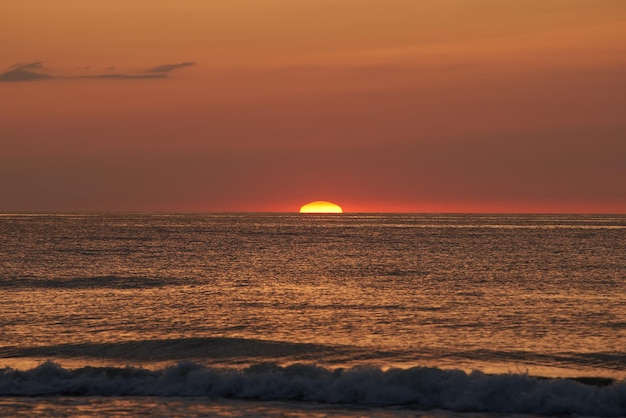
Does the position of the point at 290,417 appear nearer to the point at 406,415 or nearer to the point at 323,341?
the point at 406,415

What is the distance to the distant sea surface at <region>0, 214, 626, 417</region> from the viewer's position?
2222 cm

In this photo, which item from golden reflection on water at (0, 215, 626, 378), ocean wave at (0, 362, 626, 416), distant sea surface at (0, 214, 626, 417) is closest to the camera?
ocean wave at (0, 362, 626, 416)

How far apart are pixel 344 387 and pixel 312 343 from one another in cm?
799

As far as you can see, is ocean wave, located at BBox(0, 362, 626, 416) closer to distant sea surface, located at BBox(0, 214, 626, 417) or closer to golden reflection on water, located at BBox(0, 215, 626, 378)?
distant sea surface, located at BBox(0, 214, 626, 417)

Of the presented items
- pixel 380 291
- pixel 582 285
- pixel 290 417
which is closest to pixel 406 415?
pixel 290 417

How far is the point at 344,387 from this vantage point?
23.2m

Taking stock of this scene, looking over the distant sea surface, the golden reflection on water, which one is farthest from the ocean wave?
the golden reflection on water

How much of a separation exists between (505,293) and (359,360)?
2221 cm

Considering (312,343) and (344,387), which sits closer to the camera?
(344,387)

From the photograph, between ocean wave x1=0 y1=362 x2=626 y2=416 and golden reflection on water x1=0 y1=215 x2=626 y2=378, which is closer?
ocean wave x1=0 y1=362 x2=626 y2=416

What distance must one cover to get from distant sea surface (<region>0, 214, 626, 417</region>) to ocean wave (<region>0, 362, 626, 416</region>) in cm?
5

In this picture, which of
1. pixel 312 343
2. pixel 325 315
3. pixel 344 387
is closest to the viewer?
pixel 344 387

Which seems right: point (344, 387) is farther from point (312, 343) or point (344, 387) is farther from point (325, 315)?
point (325, 315)

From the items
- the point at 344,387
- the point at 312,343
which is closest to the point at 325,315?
the point at 312,343
